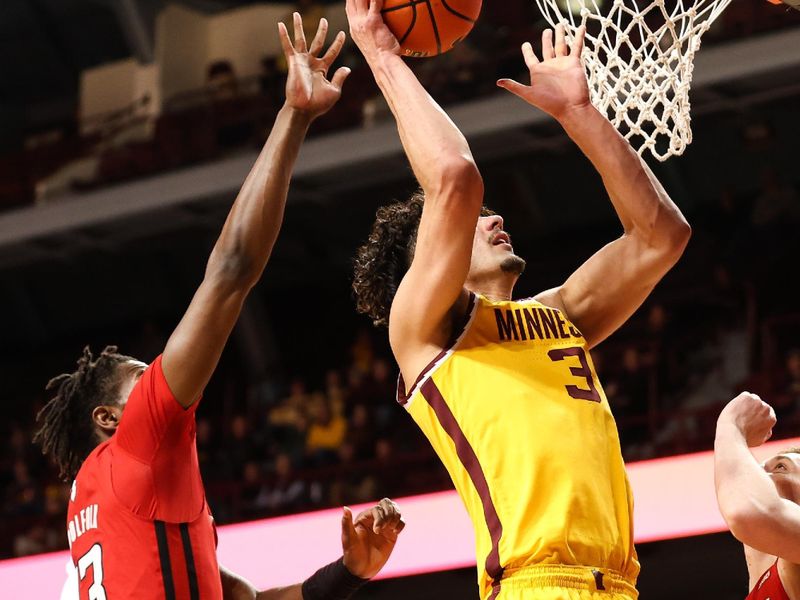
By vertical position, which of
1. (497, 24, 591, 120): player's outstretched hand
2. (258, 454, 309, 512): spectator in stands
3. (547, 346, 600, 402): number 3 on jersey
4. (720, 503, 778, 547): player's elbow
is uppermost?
(497, 24, 591, 120): player's outstretched hand

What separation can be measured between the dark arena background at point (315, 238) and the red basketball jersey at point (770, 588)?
2.72m

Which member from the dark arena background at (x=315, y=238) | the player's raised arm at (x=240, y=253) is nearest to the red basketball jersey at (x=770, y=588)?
the player's raised arm at (x=240, y=253)

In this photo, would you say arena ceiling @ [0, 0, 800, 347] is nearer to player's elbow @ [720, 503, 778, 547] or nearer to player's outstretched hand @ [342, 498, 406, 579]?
player's outstretched hand @ [342, 498, 406, 579]

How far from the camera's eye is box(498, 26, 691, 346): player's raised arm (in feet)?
9.41

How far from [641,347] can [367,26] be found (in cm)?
720

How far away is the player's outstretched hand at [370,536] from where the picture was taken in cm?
321

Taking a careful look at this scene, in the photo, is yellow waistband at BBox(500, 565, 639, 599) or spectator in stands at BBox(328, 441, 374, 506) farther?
spectator in stands at BBox(328, 441, 374, 506)

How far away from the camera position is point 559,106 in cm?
290

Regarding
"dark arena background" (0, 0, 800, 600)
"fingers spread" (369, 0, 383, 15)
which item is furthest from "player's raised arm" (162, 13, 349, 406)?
"dark arena background" (0, 0, 800, 600)

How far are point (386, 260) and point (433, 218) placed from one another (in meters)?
0.51

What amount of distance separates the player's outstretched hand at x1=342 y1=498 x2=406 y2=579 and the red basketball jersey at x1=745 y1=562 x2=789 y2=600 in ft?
3.04

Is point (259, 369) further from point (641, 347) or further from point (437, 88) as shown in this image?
point (641, 347)

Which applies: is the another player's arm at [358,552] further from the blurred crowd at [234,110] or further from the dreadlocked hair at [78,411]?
the blurred crowd at [234,110]

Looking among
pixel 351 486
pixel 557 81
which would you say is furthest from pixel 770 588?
pixel 351 486
